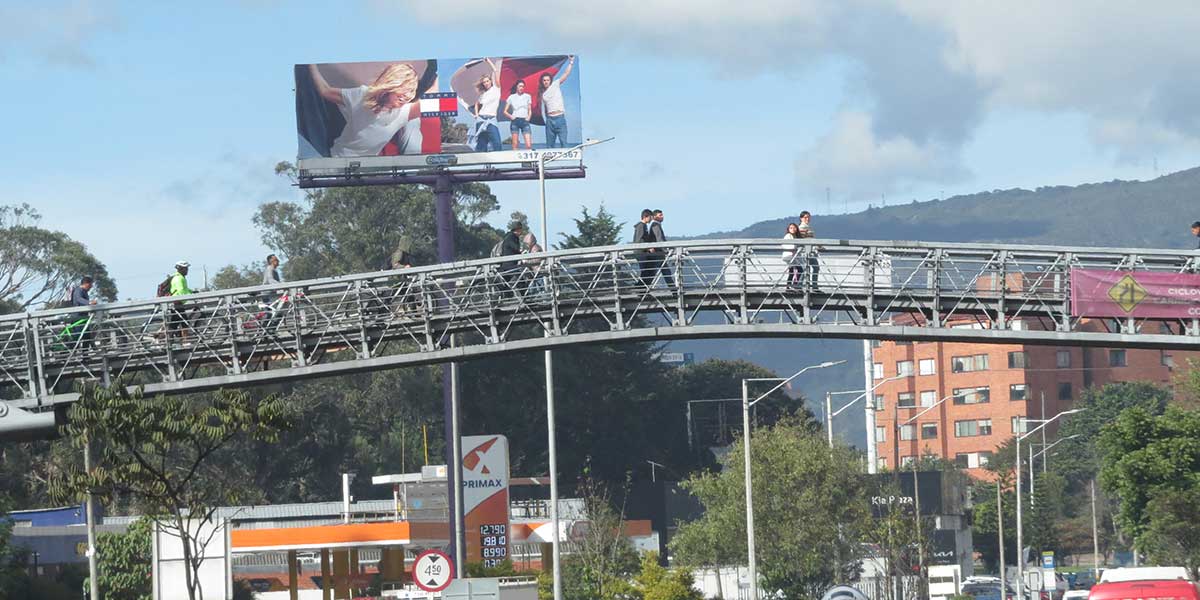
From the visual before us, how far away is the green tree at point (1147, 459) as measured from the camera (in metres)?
63.1

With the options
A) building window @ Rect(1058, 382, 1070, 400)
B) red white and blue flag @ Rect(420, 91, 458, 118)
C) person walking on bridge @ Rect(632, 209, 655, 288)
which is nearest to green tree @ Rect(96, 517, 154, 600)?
red white and blue flag @ Rect(420, 91, 458, 118)

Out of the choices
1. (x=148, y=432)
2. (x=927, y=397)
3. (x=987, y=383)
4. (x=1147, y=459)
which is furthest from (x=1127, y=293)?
(x=927, y=397)

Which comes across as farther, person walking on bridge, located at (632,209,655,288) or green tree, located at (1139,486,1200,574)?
green tree, located at (1139,486,1200,574)

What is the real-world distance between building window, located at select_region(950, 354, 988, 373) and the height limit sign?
148 meters

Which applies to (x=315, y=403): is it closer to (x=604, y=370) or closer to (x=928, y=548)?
(x=604, y=370)

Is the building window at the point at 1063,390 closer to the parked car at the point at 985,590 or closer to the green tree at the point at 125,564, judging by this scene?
the parked car at the point at 985,590

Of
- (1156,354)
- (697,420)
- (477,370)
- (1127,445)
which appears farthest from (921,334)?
(1156,354)

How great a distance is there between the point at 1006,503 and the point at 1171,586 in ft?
303

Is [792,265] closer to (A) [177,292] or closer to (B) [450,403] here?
(A) [177,292]

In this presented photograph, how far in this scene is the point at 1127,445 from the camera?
212ft

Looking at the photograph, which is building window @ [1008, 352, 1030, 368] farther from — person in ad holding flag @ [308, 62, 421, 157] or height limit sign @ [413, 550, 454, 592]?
height limit sign @ [413, 550, 454, 592]

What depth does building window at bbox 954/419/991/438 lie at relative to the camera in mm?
172875

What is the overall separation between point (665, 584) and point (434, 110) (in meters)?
29.1

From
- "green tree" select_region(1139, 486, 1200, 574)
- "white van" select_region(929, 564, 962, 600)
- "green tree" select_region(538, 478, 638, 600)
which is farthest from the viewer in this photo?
"white van" select_region(929, 564, 962, 600)
